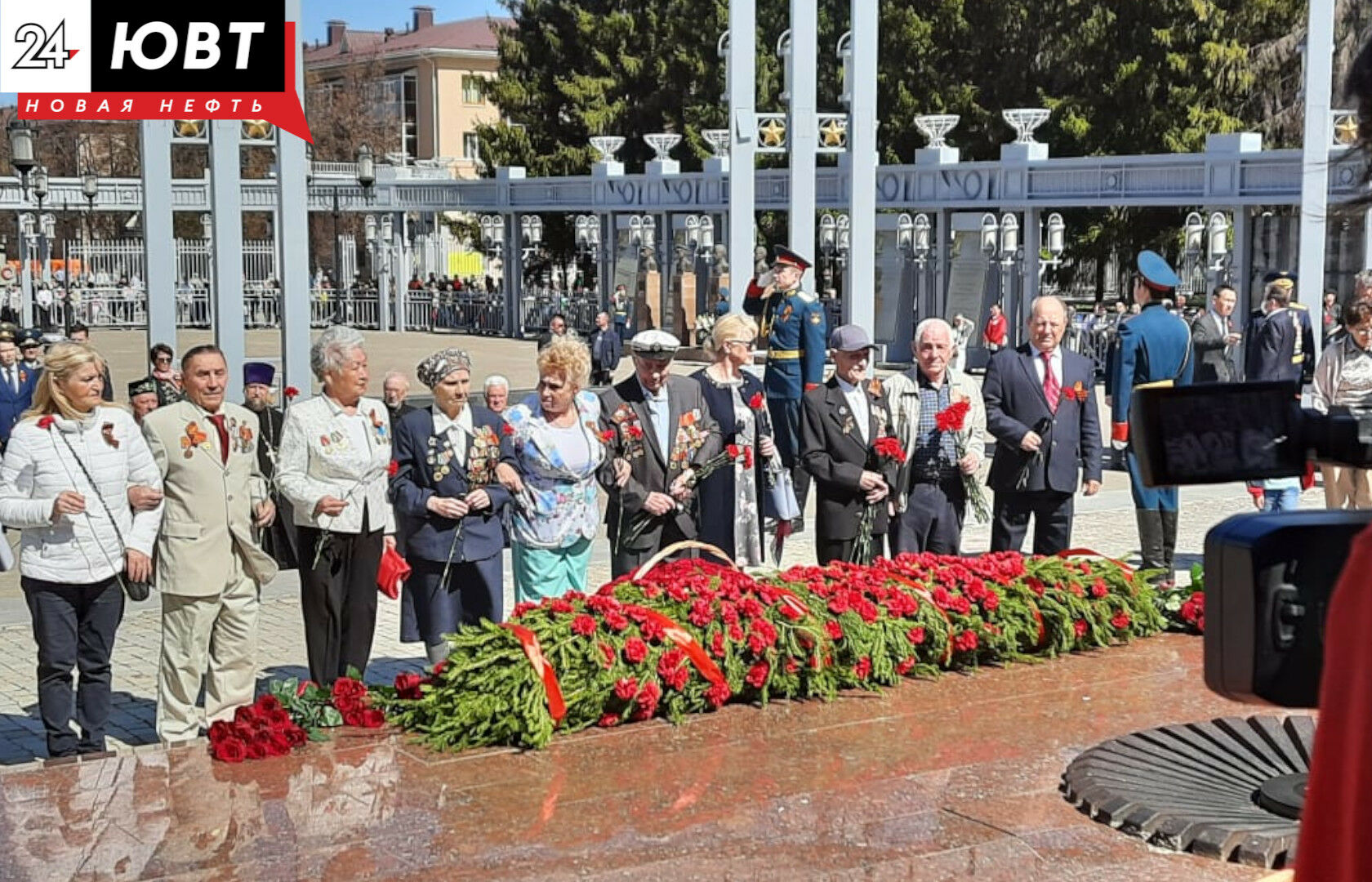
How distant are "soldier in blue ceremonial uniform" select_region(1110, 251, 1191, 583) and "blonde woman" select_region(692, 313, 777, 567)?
2.92 metres

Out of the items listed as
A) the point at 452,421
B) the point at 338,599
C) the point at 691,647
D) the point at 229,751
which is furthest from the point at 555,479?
the point at 229,751

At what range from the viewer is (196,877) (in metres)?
4.86

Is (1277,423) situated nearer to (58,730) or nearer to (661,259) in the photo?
(58,730)

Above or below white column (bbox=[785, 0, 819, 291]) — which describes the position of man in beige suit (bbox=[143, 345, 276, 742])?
below

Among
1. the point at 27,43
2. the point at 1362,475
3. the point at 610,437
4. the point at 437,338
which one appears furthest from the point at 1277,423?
the point at 437,338

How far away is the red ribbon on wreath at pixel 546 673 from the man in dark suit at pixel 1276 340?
970cm

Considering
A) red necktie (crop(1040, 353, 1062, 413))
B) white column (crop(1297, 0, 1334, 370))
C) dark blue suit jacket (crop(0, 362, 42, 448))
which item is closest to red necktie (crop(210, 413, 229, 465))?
red necktie (crop(1040, 353, 1062, 413))

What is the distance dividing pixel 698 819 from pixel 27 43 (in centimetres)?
1013

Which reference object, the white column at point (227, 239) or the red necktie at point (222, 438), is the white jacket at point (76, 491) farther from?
the white column at point (227, 239)

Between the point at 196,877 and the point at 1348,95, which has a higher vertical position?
the point at 1348,95

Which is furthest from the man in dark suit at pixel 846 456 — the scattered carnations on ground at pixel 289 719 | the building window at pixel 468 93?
the building window at pixel 468 93

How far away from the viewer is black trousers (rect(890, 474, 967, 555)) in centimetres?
934

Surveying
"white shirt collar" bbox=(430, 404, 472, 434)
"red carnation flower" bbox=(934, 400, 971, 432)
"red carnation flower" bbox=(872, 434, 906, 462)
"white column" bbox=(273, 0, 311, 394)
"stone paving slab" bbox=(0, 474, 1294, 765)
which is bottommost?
"stone paving slab" bbox=(0, 474, 1294, 765)

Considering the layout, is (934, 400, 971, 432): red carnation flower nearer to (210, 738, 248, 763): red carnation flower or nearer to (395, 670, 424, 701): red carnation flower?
(395, 670, 424, 701): red carnation flower
